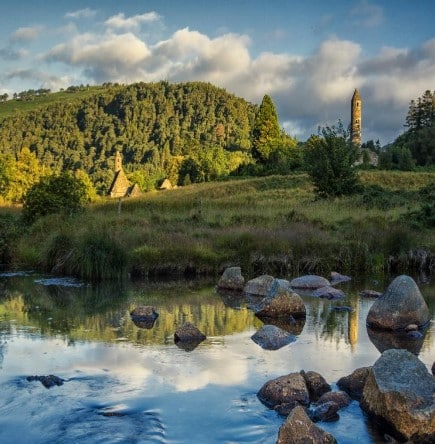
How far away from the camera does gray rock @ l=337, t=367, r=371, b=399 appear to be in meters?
8.97

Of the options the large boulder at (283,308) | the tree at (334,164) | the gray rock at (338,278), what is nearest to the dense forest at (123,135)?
the tree at (334,164)

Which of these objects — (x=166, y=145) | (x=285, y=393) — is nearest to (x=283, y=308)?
(x=285, y=393)

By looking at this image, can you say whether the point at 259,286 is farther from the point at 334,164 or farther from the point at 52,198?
the point at 334,164

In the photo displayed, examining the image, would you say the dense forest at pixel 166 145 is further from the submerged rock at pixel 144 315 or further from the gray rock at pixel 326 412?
the gray rock at pixel 326 412

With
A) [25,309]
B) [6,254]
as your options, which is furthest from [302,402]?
[6,254]

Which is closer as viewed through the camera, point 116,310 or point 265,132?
point 116,310

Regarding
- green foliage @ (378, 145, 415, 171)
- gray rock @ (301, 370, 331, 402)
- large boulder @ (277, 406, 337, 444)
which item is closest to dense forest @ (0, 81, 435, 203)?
green foliage @ (378, 145, 415, 171)

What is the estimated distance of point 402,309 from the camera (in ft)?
43.2

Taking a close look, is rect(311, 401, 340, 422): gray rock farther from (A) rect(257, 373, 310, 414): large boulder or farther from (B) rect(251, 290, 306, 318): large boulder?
(B) rect(251, 290, 306, 318): large boulder

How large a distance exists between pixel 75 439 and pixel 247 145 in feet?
431

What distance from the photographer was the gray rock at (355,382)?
897 centimetres

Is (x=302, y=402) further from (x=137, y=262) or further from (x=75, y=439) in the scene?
(x=137, y=262)

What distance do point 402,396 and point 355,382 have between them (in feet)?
4.76

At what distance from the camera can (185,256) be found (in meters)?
21.0
